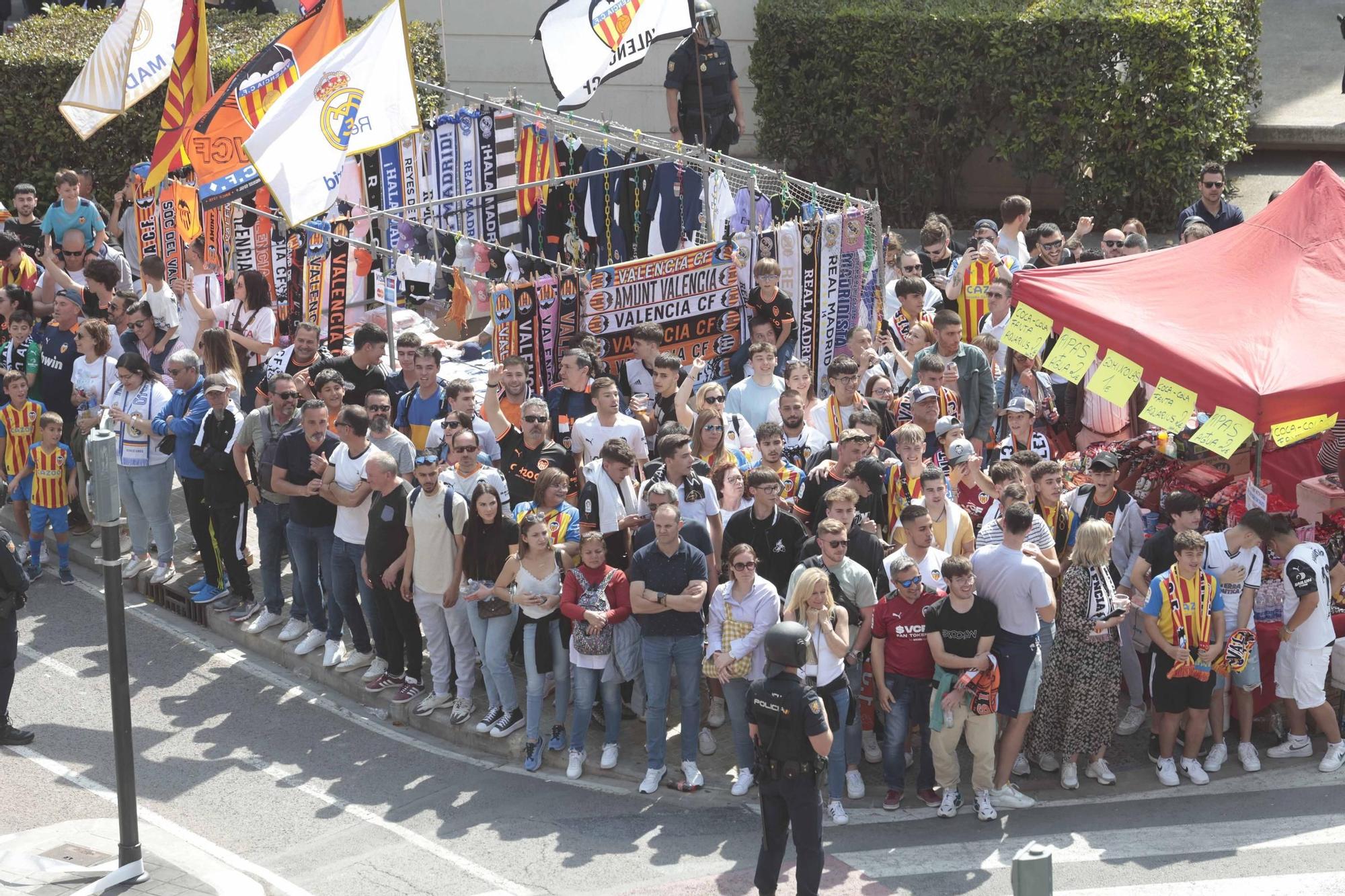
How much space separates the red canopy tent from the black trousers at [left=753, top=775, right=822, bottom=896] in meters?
3.70

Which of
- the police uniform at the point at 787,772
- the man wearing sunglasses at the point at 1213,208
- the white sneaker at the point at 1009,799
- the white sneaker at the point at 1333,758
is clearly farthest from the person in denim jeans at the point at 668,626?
the man wearing sunglasses at the point at 1213,208

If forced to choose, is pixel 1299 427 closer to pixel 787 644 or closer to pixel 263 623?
pixel 787 644

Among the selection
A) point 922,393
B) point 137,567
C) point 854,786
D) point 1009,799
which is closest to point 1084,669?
point 1009,799

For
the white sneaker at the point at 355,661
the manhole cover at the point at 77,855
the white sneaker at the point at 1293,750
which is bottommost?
the white sneaker at the point at 1293,750

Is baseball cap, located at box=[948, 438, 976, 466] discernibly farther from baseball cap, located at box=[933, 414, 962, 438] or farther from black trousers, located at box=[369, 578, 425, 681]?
black trousers, located at box=[369, 578, 425, 681]

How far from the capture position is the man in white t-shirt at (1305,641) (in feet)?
30.8

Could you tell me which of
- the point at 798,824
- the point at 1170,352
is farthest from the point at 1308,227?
the point at 798,824

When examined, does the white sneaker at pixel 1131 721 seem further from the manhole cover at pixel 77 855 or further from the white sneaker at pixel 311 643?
the manhole cover at pixel 77 855

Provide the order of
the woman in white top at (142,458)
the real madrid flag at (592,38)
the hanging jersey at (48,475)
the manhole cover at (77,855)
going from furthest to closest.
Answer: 1. the real madrid flag at (592,38)
2. the hanging jersey at (48,475)
3. the woman in white top at (142,458)
4. the manhole cover at (77,855)

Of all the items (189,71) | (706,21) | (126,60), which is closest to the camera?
(189,71)

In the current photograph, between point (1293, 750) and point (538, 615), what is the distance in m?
4.54

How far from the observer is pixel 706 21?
17141 mm

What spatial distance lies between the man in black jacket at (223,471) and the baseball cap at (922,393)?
15.0ft

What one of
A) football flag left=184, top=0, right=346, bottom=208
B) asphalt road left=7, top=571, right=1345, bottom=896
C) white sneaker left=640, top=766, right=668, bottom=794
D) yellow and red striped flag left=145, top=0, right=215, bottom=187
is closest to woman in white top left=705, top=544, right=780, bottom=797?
white sneaker left=640, top=766, right=668, bottom=794
